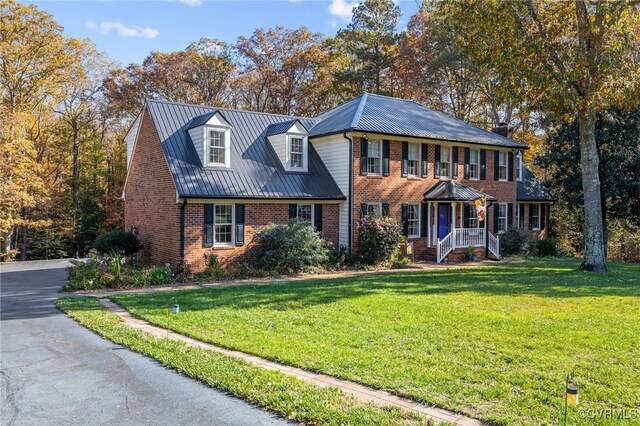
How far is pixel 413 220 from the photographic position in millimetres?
22344

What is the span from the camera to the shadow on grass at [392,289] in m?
11.4

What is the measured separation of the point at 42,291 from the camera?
45.8 ft

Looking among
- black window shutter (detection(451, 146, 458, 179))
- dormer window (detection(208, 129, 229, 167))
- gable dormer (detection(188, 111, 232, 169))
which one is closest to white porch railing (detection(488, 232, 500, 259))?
black window shutter (detection(451, 146, 458, 179))

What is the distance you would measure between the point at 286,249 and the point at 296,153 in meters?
4.91

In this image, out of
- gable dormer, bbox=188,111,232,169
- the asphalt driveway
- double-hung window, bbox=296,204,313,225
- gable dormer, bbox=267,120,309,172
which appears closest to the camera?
the asphalt driveway

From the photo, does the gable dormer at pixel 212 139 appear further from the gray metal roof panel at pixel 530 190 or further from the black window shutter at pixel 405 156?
the gray metal roof panel at pixel 530 190

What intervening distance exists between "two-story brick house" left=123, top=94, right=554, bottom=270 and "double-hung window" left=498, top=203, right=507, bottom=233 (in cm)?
6

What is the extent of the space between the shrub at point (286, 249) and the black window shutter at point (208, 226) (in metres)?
1.54

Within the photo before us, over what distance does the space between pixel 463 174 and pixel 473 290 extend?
1236 cm

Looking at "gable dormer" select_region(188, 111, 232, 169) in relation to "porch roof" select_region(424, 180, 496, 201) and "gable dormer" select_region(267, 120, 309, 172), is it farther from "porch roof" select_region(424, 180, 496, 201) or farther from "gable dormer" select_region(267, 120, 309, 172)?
"porch roof" select_region(424, 180, 496, 201)

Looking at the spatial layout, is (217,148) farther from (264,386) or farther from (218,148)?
(264,386)

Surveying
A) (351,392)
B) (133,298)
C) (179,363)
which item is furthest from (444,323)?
(133,298)

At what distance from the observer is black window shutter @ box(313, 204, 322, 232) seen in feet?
65.3

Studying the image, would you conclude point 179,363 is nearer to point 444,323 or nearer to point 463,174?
point 444,323
